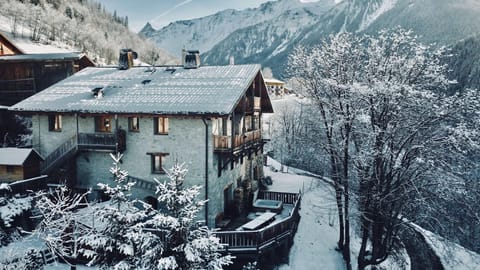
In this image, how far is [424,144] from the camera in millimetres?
15812

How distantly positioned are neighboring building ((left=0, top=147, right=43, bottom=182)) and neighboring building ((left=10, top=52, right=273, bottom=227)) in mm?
1227

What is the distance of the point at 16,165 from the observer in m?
20.2

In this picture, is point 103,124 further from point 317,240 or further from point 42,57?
point 317,240

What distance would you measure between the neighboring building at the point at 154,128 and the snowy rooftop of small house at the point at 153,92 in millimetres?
60

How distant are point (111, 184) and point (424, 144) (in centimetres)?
1781

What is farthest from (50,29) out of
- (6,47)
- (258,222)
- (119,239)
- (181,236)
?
(181,236)

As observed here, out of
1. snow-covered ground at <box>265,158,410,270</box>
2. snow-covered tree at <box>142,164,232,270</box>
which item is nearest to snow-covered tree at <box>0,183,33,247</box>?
snow-covered tree at <box>142,164,232,270</box>

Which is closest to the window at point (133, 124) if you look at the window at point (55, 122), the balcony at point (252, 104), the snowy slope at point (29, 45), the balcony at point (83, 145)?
the balcony at point (83, 145)

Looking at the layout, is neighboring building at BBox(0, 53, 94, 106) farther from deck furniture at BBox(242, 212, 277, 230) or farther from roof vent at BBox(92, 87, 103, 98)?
deck furniture at BBox(242, 212, 277, 230)

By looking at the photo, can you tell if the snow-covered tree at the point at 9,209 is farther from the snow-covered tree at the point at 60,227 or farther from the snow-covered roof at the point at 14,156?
the snow-covered tree at the point at 60,227

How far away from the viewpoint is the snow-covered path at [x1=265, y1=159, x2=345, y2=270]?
2111cm

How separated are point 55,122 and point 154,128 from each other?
24.4ft

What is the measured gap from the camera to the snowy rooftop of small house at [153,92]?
66.3ft

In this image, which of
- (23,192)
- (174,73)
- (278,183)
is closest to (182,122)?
(174,73)
